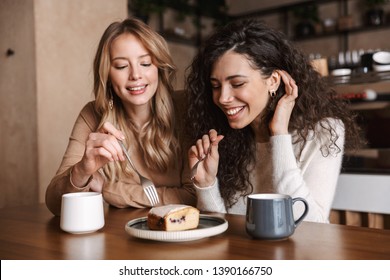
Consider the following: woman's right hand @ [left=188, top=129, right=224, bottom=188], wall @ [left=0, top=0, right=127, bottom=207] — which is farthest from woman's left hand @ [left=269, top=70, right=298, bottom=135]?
wall @ [left=0, top=0, right=127, bottom=207]

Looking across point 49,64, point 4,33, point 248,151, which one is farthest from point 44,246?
point 4,33

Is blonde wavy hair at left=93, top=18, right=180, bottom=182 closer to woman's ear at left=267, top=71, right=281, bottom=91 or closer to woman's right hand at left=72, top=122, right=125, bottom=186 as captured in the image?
woman's right hand at left=72, top=122, right=125, bottom=186

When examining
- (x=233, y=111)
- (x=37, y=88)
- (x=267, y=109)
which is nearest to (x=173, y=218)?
(x=233, y=111)

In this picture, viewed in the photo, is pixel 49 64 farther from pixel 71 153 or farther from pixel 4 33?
pixel 71 153

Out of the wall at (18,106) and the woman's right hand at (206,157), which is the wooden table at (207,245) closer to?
the woman's right hand at (206,157)

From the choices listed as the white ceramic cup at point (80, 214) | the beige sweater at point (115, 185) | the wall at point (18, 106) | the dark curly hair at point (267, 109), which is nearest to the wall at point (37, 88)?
the wall at point (18, 106)

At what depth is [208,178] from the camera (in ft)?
4.23

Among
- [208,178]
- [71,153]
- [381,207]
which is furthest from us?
[381,207]

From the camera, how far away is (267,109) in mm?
1453

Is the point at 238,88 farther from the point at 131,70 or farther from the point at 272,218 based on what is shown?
the point at 272,218

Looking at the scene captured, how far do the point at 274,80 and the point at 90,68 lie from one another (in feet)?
6.26

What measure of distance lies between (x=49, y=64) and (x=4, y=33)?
0.38 meters
